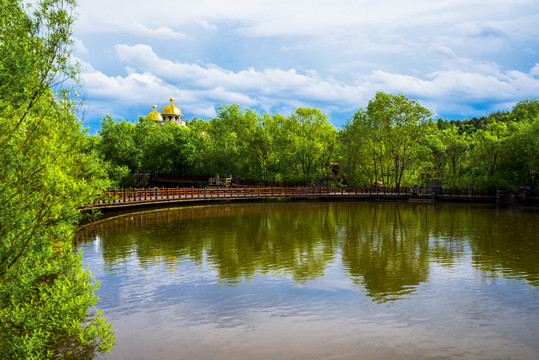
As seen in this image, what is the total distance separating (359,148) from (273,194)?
62.5ft

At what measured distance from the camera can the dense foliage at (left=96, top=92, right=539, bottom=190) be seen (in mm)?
62812

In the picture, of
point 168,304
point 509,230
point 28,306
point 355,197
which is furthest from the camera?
point 355,197

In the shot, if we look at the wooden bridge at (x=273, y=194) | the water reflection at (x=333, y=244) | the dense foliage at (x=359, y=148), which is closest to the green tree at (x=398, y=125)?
the dense foliage at (x=359, y=148)

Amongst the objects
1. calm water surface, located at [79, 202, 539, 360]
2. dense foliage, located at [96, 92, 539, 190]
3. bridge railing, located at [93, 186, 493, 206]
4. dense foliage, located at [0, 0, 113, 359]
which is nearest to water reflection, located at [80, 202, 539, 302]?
calm water surface, located at [79, 202, 539, 360]

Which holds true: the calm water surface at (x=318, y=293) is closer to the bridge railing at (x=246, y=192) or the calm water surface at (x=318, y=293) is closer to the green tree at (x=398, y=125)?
the bridge railing at (x=246, y=192)

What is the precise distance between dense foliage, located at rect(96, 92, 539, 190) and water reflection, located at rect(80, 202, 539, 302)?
21558 mm

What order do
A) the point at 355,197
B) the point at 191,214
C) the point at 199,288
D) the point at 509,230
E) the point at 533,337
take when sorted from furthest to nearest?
the point at 355,197 < the point at 191,214 < the point at 509,230 < the point at 199,288 < the point at 533,337

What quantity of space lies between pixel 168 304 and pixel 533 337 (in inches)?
431

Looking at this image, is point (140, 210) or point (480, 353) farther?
point (140, 210)

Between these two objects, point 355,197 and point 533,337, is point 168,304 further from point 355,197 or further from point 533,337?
point 355,197

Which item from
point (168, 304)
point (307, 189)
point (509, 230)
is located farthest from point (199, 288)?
point (307, 189)

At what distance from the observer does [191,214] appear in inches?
1764

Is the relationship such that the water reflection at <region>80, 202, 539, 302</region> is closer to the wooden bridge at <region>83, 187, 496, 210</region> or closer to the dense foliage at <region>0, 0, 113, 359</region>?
the wooden bridge at <region>83, 187, 496, 210</region>

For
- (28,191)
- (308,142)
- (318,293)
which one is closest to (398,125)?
(308,142)
